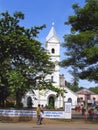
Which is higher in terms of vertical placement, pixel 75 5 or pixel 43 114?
pixel 75 5

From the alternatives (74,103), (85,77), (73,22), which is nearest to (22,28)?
(73,22)

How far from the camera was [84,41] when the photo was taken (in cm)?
3347

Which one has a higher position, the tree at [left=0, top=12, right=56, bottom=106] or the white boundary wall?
the tree at [left=0, top=12, right=56, bottom=106]

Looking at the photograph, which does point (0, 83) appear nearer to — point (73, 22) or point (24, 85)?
point (24, 85)

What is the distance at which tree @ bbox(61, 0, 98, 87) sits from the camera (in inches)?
1319

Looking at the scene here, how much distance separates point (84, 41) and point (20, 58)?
7.59 meters

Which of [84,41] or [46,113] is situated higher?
[84,41]

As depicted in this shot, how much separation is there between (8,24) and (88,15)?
7.56m

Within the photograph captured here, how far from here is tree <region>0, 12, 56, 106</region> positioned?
118 feet

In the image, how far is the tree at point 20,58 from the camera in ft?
118

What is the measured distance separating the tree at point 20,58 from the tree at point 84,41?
112 inches

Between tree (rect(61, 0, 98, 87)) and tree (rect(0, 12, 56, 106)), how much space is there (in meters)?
2.84

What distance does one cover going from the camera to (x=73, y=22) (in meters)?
36.6

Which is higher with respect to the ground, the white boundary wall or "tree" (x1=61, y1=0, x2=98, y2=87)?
"tree" (x1=61, y1=0, x2=98, y2=87)
